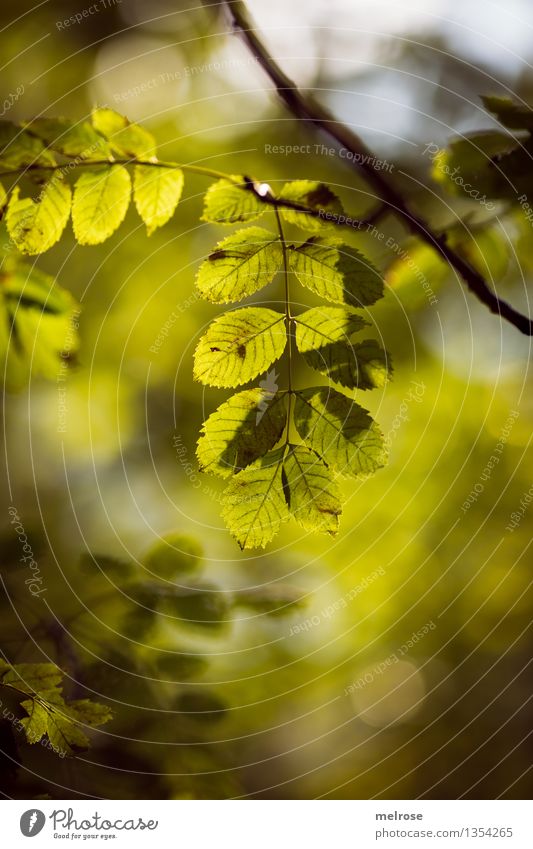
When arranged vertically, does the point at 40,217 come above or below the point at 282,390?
above

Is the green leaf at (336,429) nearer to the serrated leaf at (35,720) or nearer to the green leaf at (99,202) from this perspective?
the green leaf at (99,202)

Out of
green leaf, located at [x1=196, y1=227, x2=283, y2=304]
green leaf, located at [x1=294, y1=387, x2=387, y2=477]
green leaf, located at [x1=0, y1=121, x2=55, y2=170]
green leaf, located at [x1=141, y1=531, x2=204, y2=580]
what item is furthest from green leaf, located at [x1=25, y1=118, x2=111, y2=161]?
green leaf, located at [x1=141, y1=531, x2=204, y2=580]

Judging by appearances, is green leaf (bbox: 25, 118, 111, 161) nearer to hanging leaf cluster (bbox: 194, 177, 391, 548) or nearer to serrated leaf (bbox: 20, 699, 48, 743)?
hanging leaf cluster (bbox: 194, 177, 391, 548)

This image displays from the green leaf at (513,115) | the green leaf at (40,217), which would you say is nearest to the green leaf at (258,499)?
the green leaf at (40,217)

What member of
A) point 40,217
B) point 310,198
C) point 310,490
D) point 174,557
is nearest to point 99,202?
point 40,217

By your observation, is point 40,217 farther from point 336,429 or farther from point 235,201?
point 336,429

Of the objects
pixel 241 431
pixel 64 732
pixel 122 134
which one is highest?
pixel 122 134
